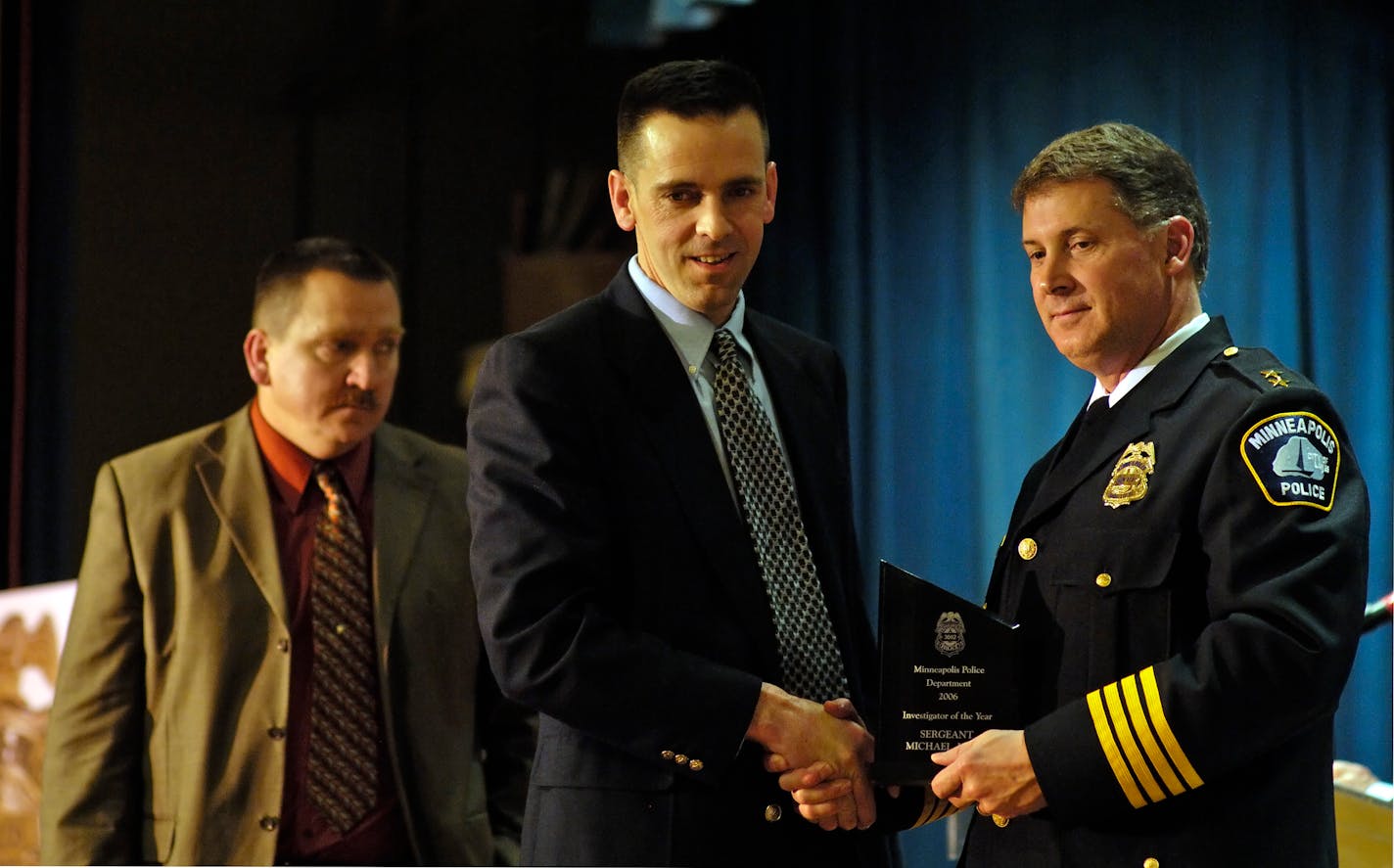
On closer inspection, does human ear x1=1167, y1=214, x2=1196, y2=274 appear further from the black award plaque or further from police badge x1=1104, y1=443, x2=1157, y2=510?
the black award plaque

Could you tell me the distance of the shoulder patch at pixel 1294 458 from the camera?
6.25 ft

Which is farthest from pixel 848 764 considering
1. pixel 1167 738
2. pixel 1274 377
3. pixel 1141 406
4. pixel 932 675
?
pixel 1274 377

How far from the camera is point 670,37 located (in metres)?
3.68

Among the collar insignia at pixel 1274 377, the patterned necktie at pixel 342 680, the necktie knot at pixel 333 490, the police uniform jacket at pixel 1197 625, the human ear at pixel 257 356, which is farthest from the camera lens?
the human ear at pixel 257 356

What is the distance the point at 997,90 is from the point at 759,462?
1376 mm

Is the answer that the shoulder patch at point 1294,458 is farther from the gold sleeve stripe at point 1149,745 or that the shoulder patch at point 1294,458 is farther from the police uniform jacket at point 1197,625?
the gold sleeve stripe at point 1149,745

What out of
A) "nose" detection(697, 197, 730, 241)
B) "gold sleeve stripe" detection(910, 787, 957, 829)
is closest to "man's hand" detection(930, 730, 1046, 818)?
"gold sleeve stripe" detection(910, 787, 957, 829)

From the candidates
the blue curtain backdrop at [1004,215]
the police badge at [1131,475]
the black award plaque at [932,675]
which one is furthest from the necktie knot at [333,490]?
the police badge at [1131,475]

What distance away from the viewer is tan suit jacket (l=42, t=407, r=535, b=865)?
3088mm

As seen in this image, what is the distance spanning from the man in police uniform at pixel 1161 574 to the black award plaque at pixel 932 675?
0.05 meters

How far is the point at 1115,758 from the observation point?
1944 millimetres

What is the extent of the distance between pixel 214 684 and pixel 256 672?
0.27ft

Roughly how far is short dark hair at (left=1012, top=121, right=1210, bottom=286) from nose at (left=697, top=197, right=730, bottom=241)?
0.46 meters

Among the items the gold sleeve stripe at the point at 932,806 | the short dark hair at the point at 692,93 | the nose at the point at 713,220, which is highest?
the short dark hair at the point at 692,93
